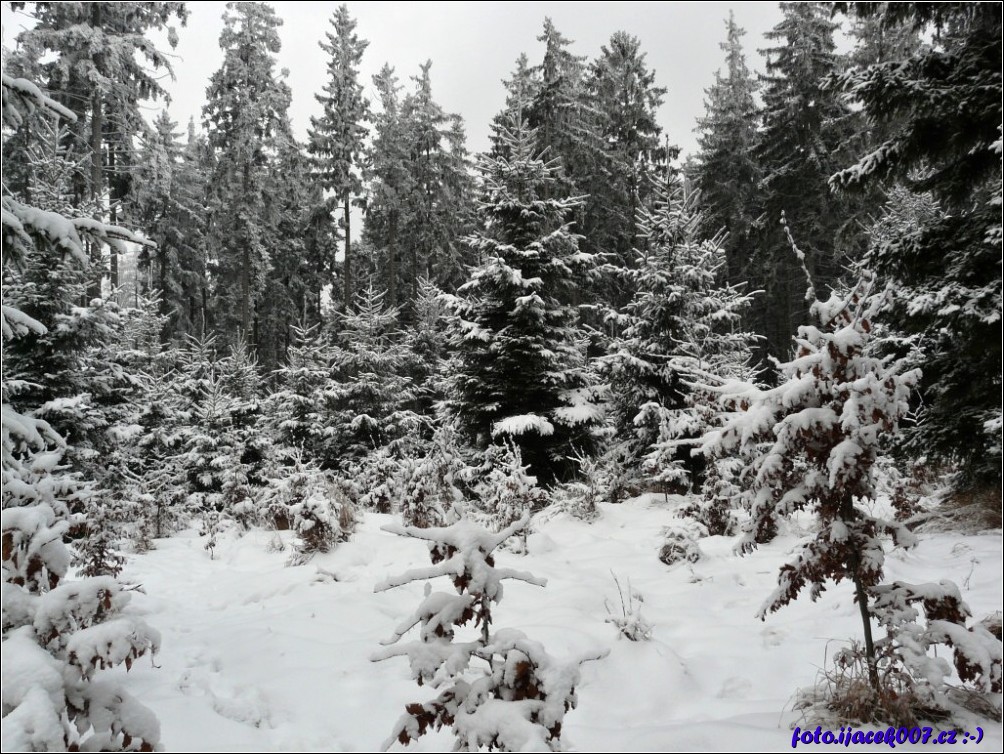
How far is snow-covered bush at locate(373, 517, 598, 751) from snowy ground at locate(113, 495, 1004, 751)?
1.26m

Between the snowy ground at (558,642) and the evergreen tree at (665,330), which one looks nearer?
the snowy ground at (558,642)

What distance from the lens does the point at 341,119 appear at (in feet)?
79.1

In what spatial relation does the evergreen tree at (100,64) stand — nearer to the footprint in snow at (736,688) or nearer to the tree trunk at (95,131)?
the tree trunk at (95,131)

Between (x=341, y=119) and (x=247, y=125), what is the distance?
3701 mm

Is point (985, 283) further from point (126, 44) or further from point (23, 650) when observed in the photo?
point (126, 44)

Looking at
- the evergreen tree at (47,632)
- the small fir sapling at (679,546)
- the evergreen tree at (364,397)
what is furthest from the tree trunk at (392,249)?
the evergreen tree at (47,632)

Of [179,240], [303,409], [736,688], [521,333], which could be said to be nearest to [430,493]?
[521,333]

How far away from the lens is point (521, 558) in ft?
25.6

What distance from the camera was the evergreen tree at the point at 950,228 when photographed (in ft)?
21.1

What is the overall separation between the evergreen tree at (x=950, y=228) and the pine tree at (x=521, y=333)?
6.45 metres

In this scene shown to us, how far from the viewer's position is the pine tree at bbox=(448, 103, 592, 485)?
42.0 feet

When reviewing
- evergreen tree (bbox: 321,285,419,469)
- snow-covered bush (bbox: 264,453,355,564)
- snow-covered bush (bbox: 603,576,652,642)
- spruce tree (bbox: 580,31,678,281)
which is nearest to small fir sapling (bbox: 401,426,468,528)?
snow-covered bush (bbox: 264,453,355,564)

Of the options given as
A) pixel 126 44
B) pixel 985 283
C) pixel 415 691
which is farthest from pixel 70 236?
pixel 126 44

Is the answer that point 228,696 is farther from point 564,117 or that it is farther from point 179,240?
point 179,240
